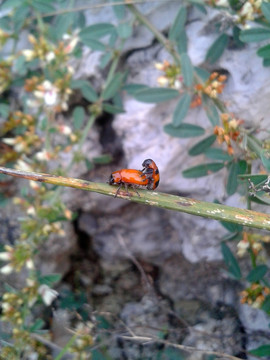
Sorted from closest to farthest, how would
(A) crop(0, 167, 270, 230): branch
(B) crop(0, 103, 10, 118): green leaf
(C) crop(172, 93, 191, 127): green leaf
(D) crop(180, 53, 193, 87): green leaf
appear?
(A) crop(0, 167, 270, 230): branch < (D) crop(180, 53, 193, 87): green leaf < (C) crop(172, 93, 191, 127): green leaf < (B) crop(0, 103, 10, 118): green leaf

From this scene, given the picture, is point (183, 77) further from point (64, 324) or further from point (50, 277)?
point (64, 324)

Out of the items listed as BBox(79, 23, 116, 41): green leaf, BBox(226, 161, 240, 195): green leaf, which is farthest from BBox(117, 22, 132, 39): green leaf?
BBox(226, 161, 240, 195): green leaf

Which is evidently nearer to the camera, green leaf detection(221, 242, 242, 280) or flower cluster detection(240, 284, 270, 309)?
flower cluster detection(240, 284, 270, 309)

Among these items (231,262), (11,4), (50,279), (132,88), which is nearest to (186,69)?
(132,88)

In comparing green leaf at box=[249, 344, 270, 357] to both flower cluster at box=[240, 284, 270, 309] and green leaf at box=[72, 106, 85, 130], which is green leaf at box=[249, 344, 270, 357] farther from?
green leaf at box=[72, 106, 85, 130]

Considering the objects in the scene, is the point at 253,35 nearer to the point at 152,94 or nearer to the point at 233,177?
the point at 152,94

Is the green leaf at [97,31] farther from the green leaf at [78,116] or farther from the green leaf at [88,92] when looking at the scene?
the green leaf at [78,116]

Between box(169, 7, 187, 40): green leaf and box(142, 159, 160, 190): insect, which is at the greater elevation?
box(169, 7, 187, 40): green leaf
